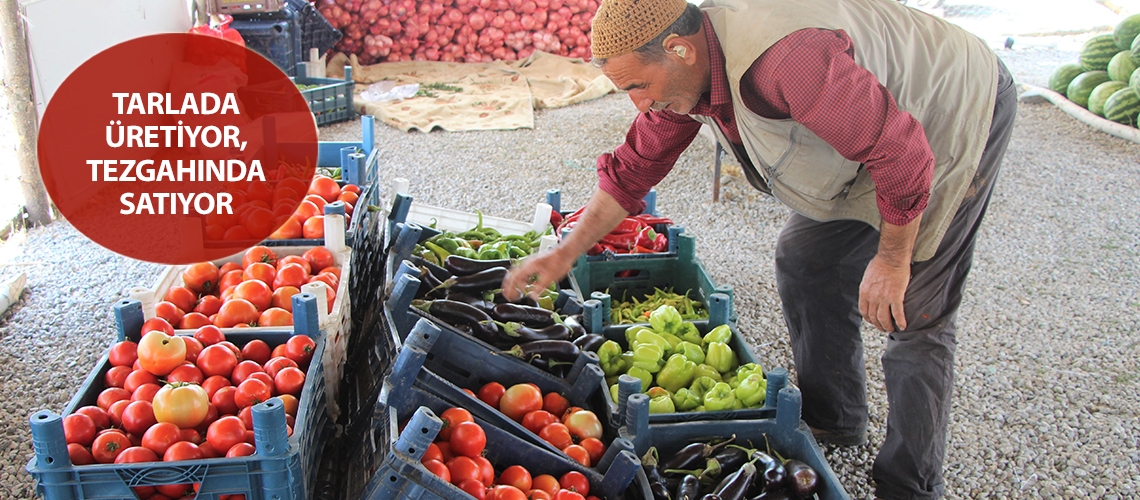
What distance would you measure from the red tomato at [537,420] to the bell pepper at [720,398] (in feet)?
1.57

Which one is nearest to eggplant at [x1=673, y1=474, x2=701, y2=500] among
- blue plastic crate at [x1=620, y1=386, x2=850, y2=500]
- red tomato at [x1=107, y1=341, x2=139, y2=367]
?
blue plastic crate at [x1=620, y1=386, x2=850, y2=500]

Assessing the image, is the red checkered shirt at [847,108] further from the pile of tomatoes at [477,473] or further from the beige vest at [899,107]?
the pile of tomatoes at [477,473]

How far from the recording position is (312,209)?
3.08 meters

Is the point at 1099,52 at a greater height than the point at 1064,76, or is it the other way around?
A: the point at 1099,52

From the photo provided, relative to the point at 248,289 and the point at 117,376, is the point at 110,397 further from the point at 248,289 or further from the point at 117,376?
the point at 248,289

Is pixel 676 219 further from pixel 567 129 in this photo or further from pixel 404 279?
pixel 404 279

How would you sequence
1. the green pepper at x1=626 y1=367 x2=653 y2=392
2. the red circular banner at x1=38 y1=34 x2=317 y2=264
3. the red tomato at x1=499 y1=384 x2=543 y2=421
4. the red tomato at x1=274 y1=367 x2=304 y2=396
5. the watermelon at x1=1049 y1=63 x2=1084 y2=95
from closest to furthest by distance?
the red tomato at x1=274 y1=367 x2=304 y2=396, the red tomato at x1=499 y1=384 x2=543 y2=421, the green pepper at x1=626 y1=367 x2=653 y2=392, the red circular banner at x1=38 y1=34 x2=317 y2=264, the watermelon at x1=1049 y1=63 x2=1084 y2=95

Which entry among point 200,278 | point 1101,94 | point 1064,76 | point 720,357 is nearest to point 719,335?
point 720,357

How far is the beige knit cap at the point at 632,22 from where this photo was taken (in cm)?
177

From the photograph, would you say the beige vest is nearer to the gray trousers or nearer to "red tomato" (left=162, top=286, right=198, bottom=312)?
the gray trousers

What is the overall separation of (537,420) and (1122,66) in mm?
6635

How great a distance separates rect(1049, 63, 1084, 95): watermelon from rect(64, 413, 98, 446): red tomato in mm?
7894

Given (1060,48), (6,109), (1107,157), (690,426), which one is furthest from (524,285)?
(1060,48)

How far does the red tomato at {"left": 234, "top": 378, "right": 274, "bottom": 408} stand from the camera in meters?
→ 1.94
